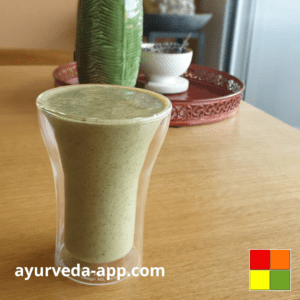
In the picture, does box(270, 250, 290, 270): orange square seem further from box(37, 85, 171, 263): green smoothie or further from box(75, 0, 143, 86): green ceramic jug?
box(75, 0, 143, 86): green ceramic jug

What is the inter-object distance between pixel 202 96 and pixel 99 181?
2.06ft

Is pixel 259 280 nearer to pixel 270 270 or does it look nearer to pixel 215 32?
pixel 270 270

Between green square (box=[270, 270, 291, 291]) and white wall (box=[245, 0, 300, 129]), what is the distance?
5.72 feet

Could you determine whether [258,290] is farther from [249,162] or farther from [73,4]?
[73,4]

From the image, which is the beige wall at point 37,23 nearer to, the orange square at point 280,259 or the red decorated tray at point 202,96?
the red decorated tray at point 202,96

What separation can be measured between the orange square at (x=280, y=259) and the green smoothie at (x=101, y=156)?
5.7 inches

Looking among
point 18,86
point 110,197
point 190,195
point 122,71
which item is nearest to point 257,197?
point 190,195

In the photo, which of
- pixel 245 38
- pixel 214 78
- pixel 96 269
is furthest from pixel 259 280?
pixel 245 38

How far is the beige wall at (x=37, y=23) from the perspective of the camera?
2137 mm

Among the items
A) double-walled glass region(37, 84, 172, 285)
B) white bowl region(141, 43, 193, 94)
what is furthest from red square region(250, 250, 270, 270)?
white bowl region(141, 43, 193, 94)

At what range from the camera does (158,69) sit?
2.68 feet

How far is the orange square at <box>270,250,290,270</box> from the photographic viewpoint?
1.23ft

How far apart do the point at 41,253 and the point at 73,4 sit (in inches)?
82.4

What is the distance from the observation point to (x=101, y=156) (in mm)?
A: 288
